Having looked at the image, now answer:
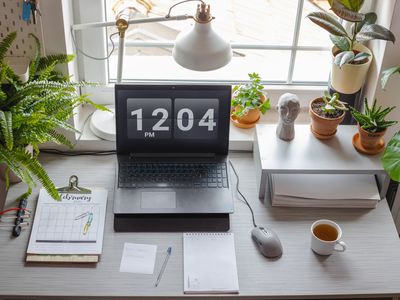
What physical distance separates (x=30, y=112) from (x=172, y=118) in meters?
0.43

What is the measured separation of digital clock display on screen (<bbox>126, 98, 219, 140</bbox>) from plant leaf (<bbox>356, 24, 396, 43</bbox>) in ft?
1.60

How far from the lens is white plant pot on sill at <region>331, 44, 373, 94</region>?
1851mm

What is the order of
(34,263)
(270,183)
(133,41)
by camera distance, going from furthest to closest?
(133,41) → (270,183) → (34,263)

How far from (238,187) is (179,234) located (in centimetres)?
28

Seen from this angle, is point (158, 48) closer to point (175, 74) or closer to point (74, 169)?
point (175, 74)

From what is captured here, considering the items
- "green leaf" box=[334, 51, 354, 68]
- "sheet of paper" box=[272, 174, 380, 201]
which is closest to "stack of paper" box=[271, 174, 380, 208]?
"sheet of paper" box=[272, 174, 380, 201]

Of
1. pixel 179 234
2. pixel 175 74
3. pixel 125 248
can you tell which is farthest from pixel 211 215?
pixel 175 74

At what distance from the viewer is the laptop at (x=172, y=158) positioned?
1.73m

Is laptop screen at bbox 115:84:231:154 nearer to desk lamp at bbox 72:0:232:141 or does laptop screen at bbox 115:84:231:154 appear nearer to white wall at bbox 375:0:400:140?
desk lamp at bbox 72:0:232:141

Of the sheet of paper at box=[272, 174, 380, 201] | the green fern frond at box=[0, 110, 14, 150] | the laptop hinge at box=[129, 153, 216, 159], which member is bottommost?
the sheet of paper at box=[272, 174, 380, 201]

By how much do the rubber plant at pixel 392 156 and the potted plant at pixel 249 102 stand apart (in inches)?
17.3

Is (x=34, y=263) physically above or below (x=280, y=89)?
below

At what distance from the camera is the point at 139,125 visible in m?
1.83

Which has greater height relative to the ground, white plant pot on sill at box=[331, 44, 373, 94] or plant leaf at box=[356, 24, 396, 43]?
plant leaf at box=[356, 24, 396, 43]
